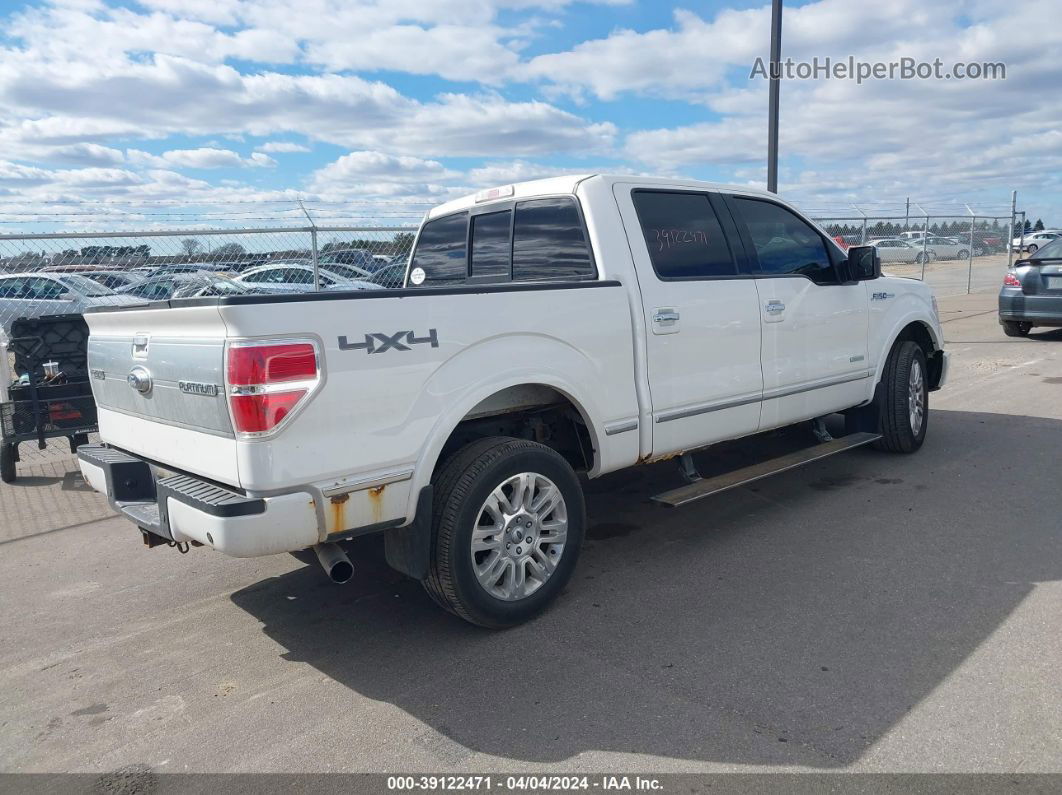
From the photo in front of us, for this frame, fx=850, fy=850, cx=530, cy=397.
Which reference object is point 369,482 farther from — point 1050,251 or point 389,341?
point 1050,251

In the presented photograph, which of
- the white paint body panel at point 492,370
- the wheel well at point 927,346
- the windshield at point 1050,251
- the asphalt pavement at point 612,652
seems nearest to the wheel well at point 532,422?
the white paint body panel at point 492,370

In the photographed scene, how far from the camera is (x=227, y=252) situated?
29.6ft

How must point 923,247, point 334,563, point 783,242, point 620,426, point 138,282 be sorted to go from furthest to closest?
point 923,247 → point 138,282 → point 783,242 → point 620,426 → point 334,563

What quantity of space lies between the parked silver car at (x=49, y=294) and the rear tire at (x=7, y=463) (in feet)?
7.41

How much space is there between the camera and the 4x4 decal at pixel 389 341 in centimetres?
324

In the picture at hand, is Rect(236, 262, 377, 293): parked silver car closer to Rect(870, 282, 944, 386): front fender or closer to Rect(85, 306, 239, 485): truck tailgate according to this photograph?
Rect(85, 306, 239, 485): truck tailgate

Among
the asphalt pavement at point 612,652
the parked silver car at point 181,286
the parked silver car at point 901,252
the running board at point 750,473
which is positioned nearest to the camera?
the asphalt pavement at point 612,652

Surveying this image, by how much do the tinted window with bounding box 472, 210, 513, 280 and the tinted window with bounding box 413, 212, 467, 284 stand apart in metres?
0.13

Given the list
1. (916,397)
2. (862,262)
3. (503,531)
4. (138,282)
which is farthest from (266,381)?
(138,282)

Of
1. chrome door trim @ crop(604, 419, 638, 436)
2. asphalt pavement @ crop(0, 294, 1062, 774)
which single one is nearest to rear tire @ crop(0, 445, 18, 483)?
asphalt pavement @ crop(0, 294, 1062, 774)

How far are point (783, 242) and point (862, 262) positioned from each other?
71cm

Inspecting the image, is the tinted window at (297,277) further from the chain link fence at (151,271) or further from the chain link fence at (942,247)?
the chain link fence at (942,247)

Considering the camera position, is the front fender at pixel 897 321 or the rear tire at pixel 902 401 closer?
the front fender at pixel 897 321

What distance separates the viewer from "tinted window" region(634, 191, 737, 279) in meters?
4.65
